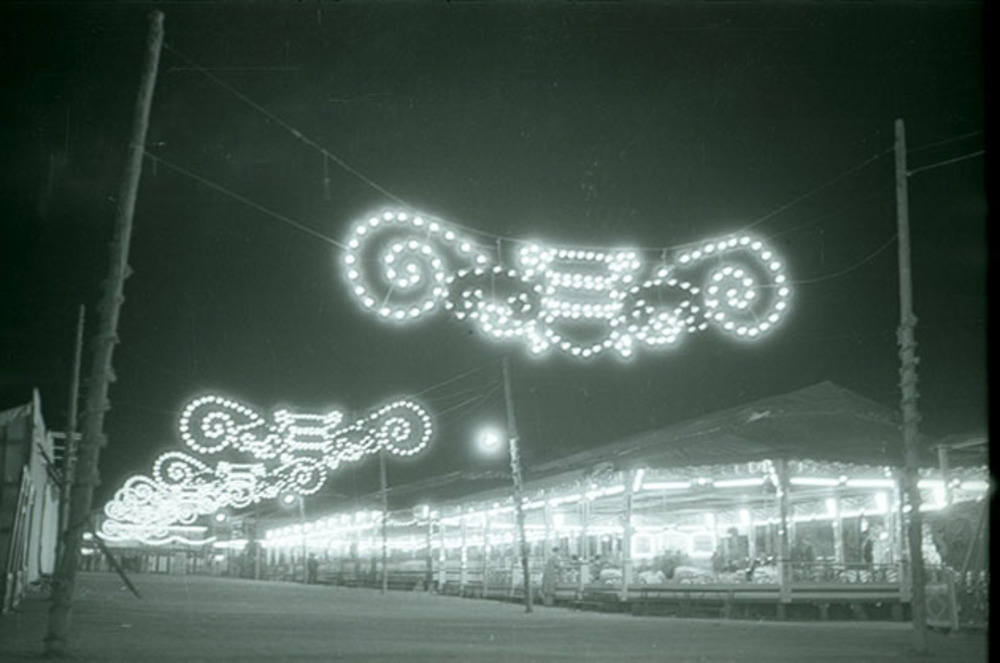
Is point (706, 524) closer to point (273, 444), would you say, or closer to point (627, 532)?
point (627, 532)

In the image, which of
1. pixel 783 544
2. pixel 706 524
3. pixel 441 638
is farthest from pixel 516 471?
pixel 706 524

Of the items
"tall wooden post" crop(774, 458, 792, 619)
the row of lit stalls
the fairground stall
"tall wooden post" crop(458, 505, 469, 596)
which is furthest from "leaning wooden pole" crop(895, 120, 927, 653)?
"tall wooden post" crop(458, 505, 469, 596)

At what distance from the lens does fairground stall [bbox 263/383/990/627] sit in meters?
24.5

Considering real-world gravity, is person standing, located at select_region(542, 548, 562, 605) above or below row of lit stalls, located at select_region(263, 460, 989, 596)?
below

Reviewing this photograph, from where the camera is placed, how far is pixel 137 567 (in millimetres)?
114750

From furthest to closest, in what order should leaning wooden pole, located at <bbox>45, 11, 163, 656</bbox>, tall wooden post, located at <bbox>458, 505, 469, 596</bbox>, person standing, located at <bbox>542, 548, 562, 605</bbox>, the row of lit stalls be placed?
1. tall wooden post, located at <bbox>458, 505, 469, 596</bbox>
2. person standing, located at <bbox>542, 548, 562, 605</bbox>
3. the row of lit stalls
4. leaning wooden pole, located at <bbox>45, 11, 163, 656</bbox>

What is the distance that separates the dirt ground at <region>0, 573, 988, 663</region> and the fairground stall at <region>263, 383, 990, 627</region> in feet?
8.14

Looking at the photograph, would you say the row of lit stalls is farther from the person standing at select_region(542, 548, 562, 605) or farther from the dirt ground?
the dirt ground

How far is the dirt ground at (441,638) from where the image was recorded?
1267 centimetres

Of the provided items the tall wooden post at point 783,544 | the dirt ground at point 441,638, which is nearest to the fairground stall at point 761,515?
the tall wooden post at point 783,544

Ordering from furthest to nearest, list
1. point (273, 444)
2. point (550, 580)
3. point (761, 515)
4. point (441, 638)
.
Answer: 1. point (761, 515)
2. point (550, 580)
3. point (273, 444)
4. point (441, 638)

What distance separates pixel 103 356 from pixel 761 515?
26.0m

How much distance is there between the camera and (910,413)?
1430cm

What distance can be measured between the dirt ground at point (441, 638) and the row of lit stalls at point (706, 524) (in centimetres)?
456
